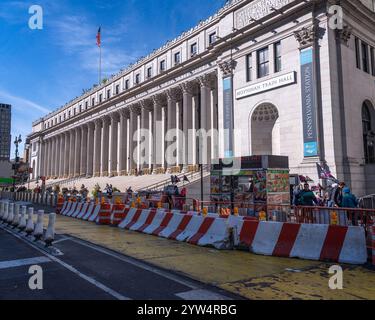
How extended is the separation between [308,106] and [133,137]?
99.2 feet

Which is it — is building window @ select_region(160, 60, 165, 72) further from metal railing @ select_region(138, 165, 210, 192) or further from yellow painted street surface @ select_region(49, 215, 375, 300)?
yellow painted street surface @ select_region(49, 215, 375, 300)

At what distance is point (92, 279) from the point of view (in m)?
6.36

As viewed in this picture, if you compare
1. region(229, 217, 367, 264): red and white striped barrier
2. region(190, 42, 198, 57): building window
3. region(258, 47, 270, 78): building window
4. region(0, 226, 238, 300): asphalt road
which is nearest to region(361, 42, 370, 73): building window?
region(258, 47, 270, 78): building window

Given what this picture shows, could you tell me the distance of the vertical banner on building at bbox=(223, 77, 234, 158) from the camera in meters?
29.7

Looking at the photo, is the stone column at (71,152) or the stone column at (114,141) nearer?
the stone column at (114,141)

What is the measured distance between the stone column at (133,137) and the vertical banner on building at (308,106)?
29.6m

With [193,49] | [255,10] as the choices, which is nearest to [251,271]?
[255,10]

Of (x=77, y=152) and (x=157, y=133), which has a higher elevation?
(x=77, y=152)

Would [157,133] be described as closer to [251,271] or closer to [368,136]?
[368,136]

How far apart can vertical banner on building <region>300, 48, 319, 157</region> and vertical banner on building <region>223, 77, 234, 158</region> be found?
7424mm

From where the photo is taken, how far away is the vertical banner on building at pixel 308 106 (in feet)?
75.6

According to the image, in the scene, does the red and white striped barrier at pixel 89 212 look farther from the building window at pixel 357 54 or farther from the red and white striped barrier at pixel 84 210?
the building window at pixel 357 54

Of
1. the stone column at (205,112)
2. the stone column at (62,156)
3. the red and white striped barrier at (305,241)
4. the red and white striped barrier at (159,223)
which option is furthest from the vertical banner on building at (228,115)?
the stone column at (62,156)
